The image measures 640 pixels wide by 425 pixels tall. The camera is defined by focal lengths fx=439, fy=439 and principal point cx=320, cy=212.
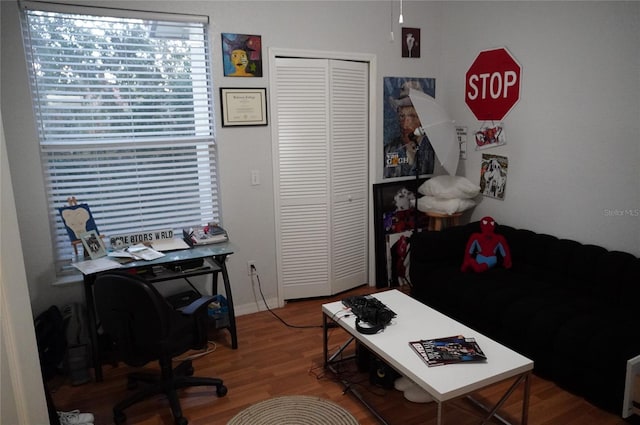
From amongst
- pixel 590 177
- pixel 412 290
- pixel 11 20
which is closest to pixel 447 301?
pixel 412 290

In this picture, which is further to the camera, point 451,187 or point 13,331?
point 451,187

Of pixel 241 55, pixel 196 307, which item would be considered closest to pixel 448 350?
pixel 196 307

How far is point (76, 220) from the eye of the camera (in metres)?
2.87

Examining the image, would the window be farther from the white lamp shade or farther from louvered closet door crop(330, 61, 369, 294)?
the white lamp shade

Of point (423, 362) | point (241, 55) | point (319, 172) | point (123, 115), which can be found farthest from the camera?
point (319, 172)

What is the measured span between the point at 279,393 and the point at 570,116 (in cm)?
277

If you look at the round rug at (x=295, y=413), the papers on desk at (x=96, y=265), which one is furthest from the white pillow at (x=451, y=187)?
the papers on desk at (x=96, y=265)

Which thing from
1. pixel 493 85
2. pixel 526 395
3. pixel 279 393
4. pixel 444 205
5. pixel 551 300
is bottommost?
pixel 279 393

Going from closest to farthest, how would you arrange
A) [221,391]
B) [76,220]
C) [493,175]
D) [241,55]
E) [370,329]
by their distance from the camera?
[370,329]
[221,391]
[76,220]
[241,55]
[493,175]

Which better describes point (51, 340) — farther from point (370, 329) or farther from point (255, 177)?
point (370, 329)

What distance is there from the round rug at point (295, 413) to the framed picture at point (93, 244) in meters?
1.38

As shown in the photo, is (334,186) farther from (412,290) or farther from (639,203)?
(639,203)

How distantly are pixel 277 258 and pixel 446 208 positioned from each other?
154 centimetres

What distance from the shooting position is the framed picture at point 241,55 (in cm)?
325
